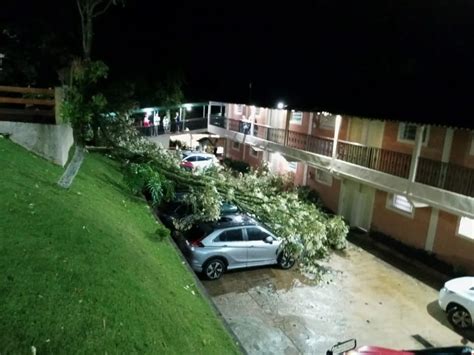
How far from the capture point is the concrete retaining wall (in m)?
9.13

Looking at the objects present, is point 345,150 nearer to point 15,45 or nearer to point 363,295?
point 363,295

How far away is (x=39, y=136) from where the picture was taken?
9.25m

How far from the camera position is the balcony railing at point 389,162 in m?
11.6

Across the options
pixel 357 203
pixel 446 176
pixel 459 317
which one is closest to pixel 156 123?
pixel 357 203

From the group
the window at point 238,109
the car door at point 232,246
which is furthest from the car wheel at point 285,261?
the window at point 238,109

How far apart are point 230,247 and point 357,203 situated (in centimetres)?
817

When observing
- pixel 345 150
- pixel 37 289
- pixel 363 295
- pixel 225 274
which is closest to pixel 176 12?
pixel 345 150

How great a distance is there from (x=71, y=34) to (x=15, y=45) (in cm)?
176

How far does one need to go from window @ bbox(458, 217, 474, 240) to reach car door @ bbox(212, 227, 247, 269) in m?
7.48

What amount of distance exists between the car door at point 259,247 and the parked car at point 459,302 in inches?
195

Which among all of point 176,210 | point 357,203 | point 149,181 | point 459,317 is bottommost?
point 459,317

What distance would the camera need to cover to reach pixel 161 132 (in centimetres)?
2761

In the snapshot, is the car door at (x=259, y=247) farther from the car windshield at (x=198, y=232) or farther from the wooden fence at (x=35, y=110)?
the wooden fence at (x=35, y=110)

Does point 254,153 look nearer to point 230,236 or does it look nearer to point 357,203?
point 357,203
